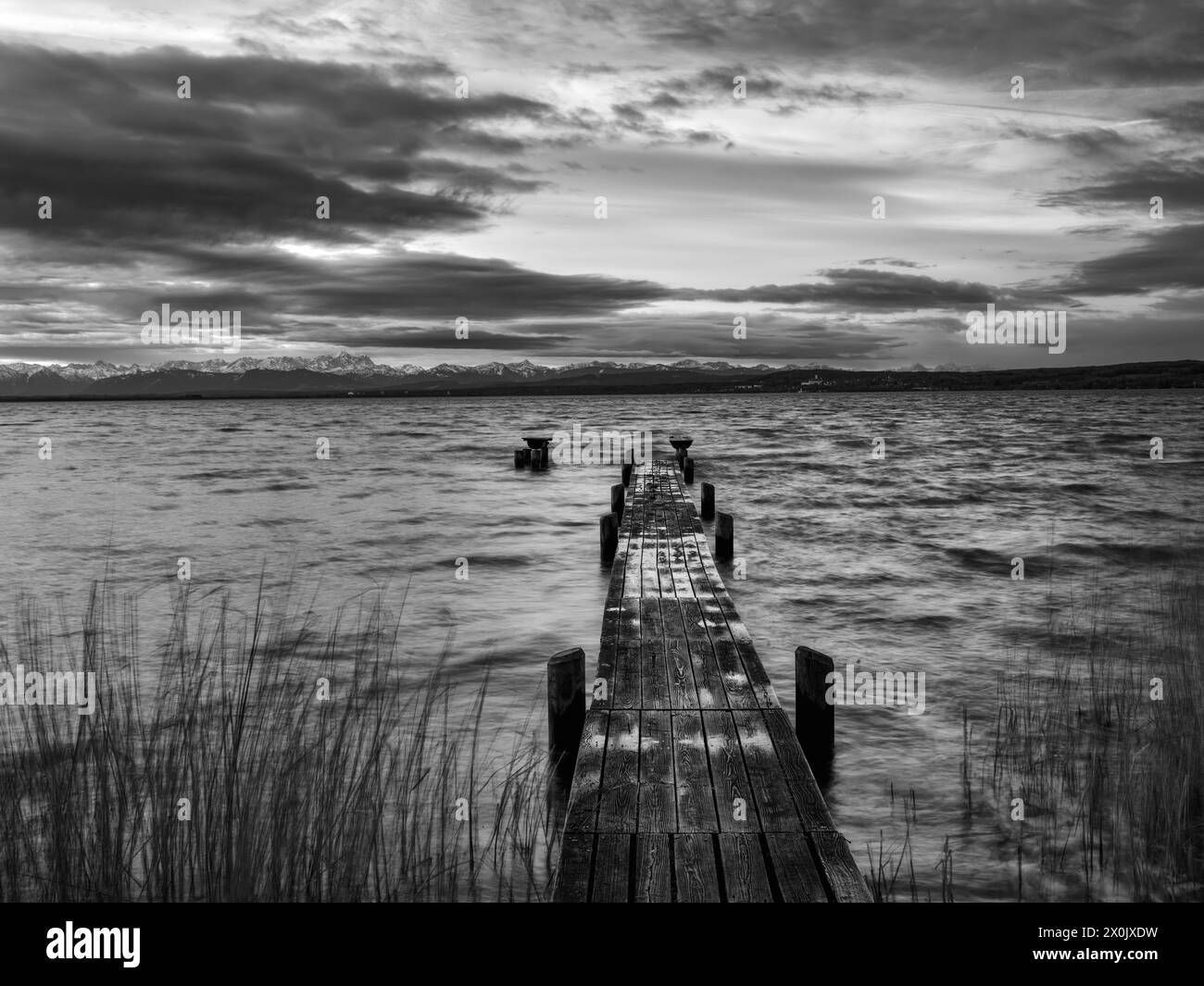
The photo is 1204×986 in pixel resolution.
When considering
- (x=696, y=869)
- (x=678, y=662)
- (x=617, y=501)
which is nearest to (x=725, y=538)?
(x=617, y=501)

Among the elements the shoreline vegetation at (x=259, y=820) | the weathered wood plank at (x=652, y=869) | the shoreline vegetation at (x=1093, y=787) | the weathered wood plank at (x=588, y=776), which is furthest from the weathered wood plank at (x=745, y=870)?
the shoreline vegetation at (x=259, y=820)

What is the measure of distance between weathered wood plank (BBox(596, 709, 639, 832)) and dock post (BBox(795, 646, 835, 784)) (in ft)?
5.89

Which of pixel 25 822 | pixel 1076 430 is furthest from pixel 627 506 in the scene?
pixel 1076 430

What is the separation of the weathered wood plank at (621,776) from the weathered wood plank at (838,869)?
1063 mm

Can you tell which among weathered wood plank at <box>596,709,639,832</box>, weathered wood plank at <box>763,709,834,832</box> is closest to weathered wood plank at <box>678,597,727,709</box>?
weathered wood plank at <box>763,709,834,832</box>

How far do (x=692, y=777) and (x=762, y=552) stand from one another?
14.6m

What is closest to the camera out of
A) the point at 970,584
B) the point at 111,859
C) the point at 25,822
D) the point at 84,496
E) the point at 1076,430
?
the point at 111,859

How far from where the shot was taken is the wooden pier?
434 centimetres

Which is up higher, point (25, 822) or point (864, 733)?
point (25, 822)

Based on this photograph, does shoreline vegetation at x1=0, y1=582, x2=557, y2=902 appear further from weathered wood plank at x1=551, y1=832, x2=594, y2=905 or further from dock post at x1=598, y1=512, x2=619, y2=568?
dock post at x1=598, y1=512, x2=619, y2=568

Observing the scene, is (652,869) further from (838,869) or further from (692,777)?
(692,777)

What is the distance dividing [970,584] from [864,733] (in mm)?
8747
